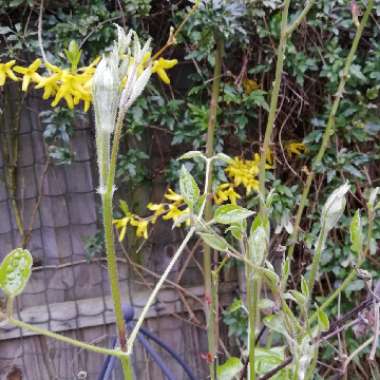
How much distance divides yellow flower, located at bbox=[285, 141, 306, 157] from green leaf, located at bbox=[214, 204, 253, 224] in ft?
3.63

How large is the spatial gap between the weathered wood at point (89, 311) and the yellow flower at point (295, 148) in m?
0.52

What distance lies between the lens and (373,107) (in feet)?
4.95

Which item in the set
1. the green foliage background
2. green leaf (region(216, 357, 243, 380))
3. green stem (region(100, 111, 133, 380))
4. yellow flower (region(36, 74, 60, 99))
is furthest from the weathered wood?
green stem (region(100, 111, 133, 380))

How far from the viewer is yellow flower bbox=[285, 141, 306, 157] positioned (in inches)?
62.2

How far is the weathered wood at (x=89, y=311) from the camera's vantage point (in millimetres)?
1759

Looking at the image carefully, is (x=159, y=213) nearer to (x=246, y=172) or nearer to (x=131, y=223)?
(x=131, y=223)

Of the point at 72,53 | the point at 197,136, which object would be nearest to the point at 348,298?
the point at 197,136

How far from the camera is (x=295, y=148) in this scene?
5.21 feet

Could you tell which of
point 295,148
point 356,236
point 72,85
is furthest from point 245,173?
point 356,236

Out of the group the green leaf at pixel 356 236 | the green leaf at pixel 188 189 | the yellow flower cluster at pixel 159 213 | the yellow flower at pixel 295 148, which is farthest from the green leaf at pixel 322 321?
the yellow flower at pixel 295 148

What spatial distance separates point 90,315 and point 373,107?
1155 mm

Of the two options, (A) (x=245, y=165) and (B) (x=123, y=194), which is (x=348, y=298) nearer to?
(A) (x=245, y=165)

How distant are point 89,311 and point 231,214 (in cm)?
140

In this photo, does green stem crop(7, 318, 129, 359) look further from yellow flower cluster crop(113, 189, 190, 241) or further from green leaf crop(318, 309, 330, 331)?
yellow flower cluster crop(113, 189, 190, 241)
